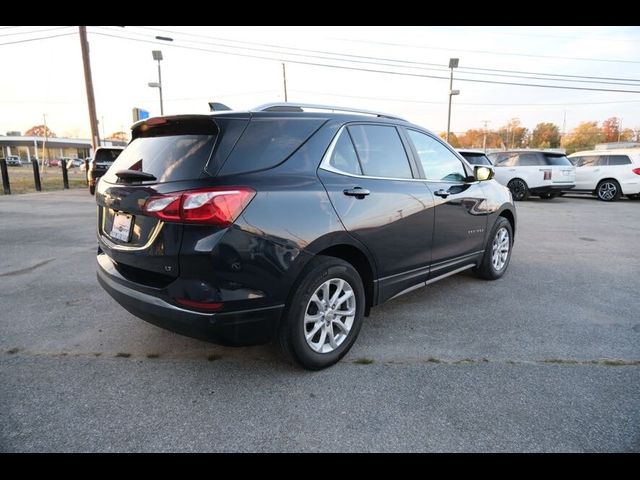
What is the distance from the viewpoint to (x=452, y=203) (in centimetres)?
404

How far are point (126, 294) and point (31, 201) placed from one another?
12579 mm

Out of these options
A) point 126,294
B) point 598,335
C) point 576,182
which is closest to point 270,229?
point 126,294

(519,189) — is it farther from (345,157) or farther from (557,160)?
(345,157)

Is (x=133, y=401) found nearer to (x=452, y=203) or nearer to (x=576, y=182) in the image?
(x=452, y=203)

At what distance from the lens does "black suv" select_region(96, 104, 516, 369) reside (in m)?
2.37

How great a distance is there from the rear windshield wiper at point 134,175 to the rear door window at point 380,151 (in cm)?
150

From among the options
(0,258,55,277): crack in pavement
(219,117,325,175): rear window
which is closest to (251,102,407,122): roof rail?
(219,117,325,175): rear window

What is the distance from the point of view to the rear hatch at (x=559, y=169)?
13727mm

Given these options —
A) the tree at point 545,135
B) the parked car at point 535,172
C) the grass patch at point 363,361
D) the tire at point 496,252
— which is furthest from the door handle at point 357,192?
the tree at point 545,135

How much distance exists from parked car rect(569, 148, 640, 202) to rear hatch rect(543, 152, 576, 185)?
6.15 ft

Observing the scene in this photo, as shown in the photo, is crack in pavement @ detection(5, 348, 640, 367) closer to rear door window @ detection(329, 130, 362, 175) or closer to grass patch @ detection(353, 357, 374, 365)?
grass patch @ detection(353, 357, 374, 365)

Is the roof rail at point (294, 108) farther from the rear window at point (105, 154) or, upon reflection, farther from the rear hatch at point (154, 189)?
the rear window at point (105, 154)

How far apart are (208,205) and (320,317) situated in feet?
3.67

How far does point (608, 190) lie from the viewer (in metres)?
14.9
